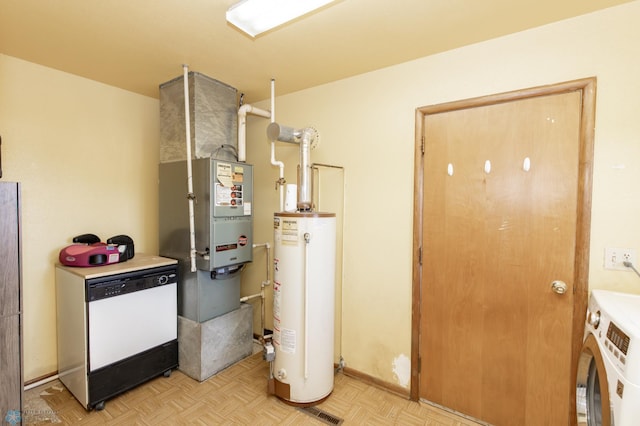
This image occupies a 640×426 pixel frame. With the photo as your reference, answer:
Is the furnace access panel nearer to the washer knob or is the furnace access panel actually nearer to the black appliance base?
the black appliance base

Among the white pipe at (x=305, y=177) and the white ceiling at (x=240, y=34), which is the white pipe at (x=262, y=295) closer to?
the white pipe at (x=305, y=177)

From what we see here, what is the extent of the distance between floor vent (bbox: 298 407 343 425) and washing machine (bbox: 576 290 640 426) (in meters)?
1.32

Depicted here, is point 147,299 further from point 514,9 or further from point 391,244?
point 514,9

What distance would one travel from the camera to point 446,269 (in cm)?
202

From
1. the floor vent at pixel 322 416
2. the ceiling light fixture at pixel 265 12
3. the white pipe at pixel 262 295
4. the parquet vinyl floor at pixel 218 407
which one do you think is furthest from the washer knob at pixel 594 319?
the white pipe at pixel 262 295

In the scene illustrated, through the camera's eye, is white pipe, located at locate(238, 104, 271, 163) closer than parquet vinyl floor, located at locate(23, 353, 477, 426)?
No

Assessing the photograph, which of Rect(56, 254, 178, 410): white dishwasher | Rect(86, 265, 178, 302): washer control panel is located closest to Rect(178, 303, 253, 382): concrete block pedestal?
Rect(56, 254, 178, 410): white dishwasher

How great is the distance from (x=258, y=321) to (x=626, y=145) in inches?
123

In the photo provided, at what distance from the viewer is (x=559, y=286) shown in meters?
1.67

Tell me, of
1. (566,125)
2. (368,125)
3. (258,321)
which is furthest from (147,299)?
(566,125)

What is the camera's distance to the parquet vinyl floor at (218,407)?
193 cm

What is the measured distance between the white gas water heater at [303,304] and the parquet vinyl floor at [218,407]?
0.16 metres

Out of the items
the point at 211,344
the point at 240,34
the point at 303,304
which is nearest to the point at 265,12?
the point at 240,34

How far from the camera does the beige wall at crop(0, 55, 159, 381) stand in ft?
7.25
